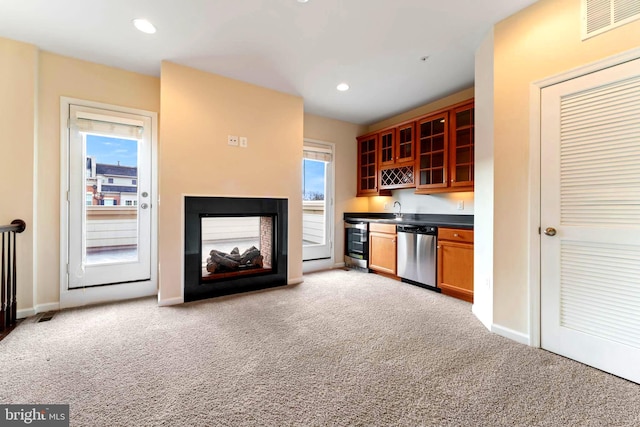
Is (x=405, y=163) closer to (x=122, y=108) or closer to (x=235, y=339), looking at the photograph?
(x=235, y=339)

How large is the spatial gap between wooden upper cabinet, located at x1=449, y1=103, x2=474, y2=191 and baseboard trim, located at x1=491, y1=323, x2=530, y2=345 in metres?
1.66

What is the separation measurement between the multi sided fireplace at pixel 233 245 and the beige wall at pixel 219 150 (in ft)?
0.34

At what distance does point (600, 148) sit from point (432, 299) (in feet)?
6.97

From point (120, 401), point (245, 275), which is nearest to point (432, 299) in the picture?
point (245, 275)

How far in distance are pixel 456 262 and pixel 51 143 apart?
472 centimetres

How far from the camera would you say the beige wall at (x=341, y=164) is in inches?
189

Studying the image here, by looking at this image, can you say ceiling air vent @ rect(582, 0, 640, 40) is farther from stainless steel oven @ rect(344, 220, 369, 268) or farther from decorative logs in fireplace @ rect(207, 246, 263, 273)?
decorative logs in fireplace @ rect(207, 246, 263, 273)

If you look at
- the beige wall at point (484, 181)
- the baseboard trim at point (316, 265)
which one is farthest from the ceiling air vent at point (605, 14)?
the baseboard trim at point (316, 265)

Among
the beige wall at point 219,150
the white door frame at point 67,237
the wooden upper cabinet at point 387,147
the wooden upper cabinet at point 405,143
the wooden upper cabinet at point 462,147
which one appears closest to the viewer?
the white door frame at point 67,237

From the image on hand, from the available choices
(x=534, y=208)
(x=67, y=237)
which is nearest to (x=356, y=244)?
(x=534, y=208)

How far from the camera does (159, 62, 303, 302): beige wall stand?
2.99 m

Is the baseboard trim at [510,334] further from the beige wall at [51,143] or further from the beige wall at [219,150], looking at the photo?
the beige wall at [51,143]

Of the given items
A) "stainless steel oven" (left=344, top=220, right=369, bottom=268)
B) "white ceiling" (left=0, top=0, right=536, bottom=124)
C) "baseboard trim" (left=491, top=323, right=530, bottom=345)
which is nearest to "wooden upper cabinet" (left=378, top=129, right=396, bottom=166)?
"white ceiling" (left=0, top=0, right=536, bottom=124)

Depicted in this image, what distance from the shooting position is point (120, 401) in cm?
149
